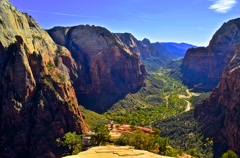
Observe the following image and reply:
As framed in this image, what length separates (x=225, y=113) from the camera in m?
165

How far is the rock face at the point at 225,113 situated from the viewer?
14900 cm

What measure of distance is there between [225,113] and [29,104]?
112 m

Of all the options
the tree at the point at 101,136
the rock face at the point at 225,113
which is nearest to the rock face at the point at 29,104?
the tree at the point at 101,136

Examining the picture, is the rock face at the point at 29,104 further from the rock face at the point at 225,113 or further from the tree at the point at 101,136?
the rock face at the point at 225,113

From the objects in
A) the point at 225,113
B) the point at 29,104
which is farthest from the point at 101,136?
the point at 225,113

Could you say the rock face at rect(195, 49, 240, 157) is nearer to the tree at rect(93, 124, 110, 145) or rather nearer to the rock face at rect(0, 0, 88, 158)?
the tree at rect(93, 124, 110, 145)

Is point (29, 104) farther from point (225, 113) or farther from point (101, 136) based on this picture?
point (225, 113)

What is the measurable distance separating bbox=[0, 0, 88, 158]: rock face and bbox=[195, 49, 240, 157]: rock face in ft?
248

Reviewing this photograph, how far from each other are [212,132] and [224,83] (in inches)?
1371

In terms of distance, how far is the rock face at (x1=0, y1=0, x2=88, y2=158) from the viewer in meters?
143

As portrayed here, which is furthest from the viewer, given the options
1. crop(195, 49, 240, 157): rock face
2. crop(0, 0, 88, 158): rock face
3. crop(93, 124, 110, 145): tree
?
crop(195, 49, 240, 157): rock face

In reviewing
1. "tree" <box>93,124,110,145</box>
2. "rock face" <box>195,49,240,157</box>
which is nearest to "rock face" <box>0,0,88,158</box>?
"tree" <box>93,124,110,145</box>

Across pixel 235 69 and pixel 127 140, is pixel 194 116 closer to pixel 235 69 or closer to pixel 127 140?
pixel 235 69

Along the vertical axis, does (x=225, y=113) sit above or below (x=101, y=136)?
above
